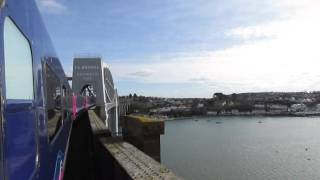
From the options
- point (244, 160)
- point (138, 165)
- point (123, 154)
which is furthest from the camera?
point (244, 160)

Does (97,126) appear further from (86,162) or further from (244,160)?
(244,160)

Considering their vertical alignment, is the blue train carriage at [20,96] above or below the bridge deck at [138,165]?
above

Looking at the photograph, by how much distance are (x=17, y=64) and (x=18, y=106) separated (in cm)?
26

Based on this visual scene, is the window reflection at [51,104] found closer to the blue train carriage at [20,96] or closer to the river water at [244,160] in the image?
the blue train carriage at [20,96]

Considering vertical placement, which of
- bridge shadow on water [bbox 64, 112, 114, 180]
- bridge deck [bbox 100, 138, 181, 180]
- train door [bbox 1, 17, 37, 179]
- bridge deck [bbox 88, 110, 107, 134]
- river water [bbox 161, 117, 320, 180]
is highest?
train door [bbox 1, 17, 37, 179]

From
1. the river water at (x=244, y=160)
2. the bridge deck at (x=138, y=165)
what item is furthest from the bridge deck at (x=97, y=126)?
the river water at (x=244, y=160)

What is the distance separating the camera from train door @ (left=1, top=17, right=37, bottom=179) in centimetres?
252

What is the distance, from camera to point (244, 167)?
2245 inches

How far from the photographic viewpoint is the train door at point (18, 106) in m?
2.52

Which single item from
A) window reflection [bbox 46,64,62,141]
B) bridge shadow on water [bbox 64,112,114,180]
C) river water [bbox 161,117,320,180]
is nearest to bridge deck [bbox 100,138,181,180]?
window reflection [bbox 46,64,62,141]

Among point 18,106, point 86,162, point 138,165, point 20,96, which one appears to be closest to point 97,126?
point 86,162

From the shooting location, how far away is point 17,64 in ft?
9.68

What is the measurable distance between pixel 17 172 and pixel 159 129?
458 centimetres

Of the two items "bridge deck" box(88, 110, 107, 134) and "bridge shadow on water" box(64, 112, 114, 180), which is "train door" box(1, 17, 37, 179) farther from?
"bridge deck" box(88, 110, 107, 134)
